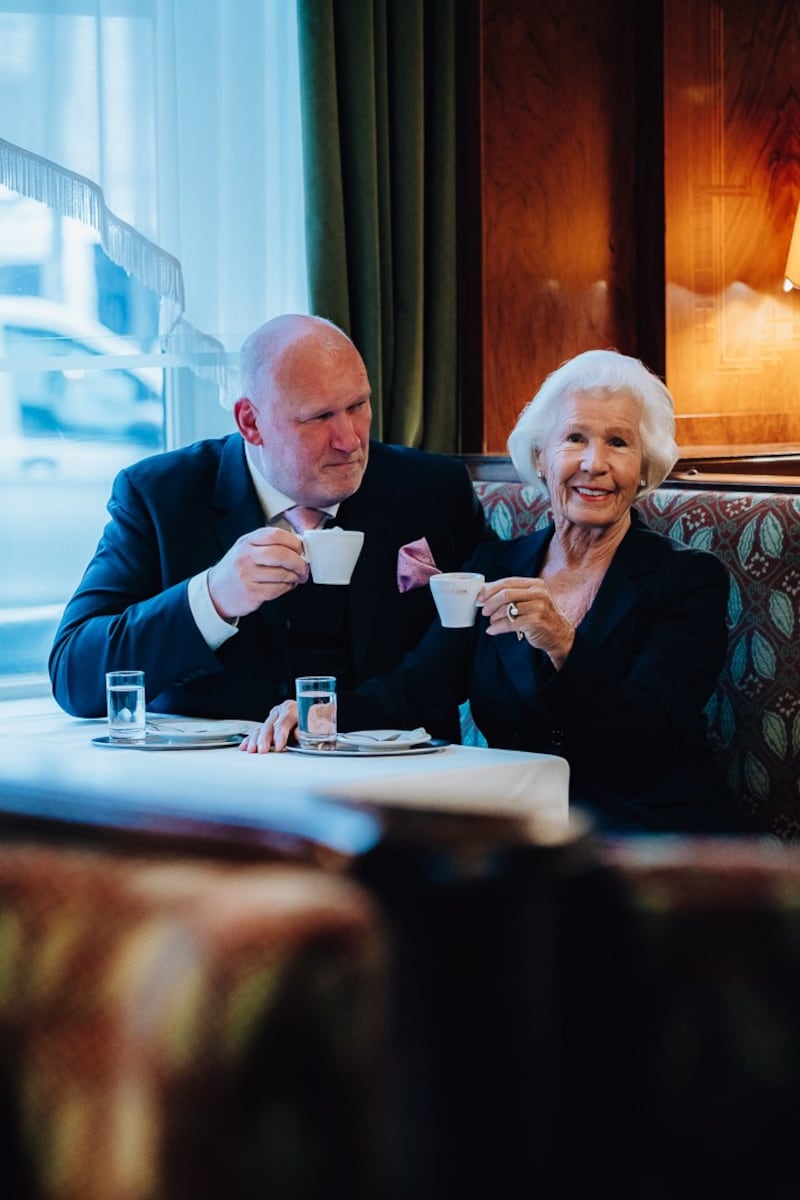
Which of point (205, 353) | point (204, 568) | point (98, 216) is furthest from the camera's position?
point (205, 353)

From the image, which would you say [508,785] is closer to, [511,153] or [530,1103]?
[530,1103]

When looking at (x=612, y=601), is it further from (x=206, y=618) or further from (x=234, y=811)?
(x=234, y=811)

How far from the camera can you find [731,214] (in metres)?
4.84

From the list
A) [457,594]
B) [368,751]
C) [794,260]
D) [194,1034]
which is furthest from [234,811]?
[794,260]

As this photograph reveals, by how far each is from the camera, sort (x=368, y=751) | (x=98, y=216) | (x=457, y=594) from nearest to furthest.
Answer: (x=368, y=751) → (x=457, y=594) → (x=98, y=216)

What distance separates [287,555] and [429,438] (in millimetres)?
2116

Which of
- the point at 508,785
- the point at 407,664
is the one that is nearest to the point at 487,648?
the point at 407,664

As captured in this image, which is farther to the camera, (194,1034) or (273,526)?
(273,526)

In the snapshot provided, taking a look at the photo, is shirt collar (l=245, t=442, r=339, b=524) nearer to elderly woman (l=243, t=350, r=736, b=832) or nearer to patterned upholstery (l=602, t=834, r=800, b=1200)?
elderly woman (l=243, t=350, r=736, b=832)

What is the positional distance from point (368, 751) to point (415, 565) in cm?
57

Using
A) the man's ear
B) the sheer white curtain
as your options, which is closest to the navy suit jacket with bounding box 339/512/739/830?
the man's ear

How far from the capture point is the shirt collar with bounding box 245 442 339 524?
277 centimetres

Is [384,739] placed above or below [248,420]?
below

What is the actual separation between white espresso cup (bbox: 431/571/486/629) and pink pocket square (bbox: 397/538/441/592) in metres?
0.35
